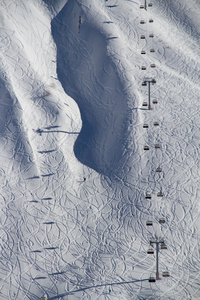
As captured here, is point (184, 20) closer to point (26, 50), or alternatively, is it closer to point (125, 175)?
point (26, 50)

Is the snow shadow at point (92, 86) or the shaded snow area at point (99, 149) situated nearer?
the shaded snow area at point (99, 149)

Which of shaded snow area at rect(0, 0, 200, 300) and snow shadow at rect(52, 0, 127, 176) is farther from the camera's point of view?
snow shadow at rect(52, 0, 127, 176)

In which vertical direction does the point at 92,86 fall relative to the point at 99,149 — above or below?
above

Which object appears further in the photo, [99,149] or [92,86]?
[92,86]
